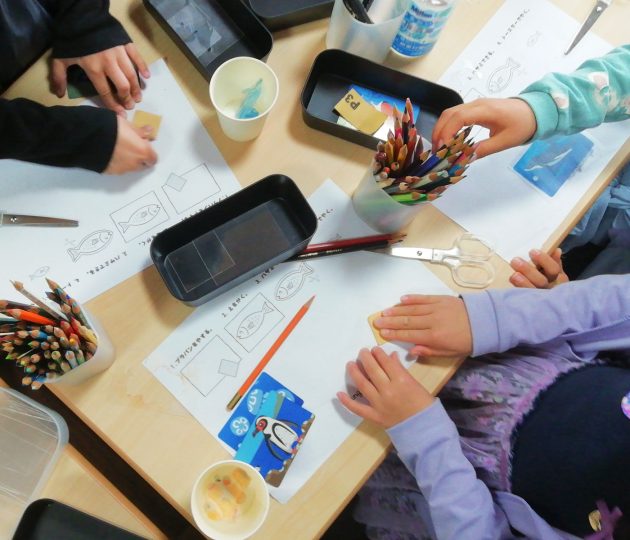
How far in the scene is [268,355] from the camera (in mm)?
582

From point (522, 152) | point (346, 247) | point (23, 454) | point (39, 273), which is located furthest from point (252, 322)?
point (522, 152)

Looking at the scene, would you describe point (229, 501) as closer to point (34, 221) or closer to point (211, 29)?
point (34, 221)

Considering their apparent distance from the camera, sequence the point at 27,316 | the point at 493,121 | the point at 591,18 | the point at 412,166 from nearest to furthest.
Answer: the point at 27,316 < the point at 412,166 < the point at 493,121 < the point at 591,18

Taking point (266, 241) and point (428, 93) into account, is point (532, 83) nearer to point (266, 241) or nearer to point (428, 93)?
point (428, 93)

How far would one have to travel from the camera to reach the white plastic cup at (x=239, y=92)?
605 mm

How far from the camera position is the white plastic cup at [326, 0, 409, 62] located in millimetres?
644

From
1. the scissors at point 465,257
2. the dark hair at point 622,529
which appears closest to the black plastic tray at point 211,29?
the scissors at point 465,257

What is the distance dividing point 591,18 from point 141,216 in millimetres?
752

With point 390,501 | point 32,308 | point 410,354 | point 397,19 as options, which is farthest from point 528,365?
point 32,308

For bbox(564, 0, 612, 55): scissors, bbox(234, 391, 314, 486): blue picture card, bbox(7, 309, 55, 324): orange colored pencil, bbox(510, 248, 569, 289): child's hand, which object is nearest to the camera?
bbox(7, 309, 55, 324): orange colored pencil

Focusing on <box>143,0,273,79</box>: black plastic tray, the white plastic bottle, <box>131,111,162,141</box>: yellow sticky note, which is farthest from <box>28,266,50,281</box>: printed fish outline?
the white plastic bottle

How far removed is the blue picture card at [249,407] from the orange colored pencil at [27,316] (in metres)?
0.22

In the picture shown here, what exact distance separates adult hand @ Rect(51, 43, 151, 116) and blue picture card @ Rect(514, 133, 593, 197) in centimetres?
55

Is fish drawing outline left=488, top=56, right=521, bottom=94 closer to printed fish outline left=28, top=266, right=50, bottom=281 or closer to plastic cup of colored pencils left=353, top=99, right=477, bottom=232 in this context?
plastic cup of colored pencils left=353, top=99, right=477, bottom=232
